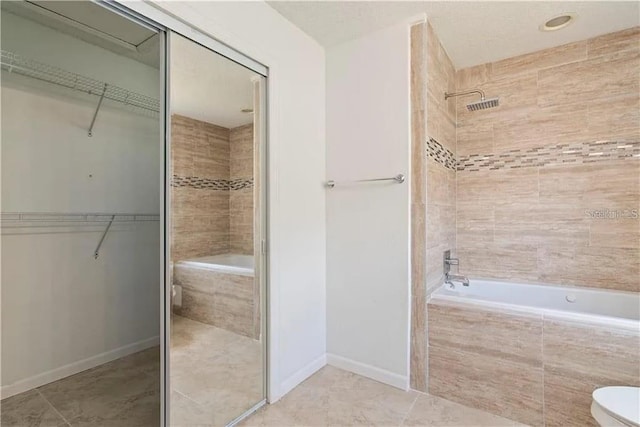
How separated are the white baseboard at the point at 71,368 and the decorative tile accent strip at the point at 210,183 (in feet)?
2.89

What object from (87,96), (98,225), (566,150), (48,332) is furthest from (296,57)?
(48,332)

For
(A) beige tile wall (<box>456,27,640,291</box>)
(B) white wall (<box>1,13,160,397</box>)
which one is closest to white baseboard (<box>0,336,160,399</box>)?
(B) white wall (<box>1,13,160,397</box>)

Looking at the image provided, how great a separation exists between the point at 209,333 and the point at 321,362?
1.02 m

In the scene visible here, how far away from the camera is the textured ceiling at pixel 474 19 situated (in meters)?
1.91

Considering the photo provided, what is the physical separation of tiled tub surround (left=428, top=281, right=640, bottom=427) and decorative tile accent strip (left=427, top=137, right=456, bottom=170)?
1.00 metres

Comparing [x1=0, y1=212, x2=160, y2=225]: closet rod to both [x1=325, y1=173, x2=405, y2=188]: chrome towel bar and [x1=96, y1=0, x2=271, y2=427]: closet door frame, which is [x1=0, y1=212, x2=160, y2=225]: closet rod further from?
[x1=325, y1=173, x2=405, y2=188]: chrome towel bar

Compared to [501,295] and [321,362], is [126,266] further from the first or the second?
[501,295]

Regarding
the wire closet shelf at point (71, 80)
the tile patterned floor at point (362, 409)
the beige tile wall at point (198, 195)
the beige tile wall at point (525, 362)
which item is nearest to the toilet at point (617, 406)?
the beige tile wall at point (525, 362)

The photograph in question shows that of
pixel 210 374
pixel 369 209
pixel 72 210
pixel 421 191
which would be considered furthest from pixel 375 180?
pixel 72 210

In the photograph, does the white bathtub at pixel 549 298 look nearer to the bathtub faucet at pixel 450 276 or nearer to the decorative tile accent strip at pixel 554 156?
the bathtub faucet at pixel 450 276

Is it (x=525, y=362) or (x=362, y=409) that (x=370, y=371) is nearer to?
(x=362, y=409)

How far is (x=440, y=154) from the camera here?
7.93 ft

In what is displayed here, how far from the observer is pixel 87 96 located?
7.09 ft

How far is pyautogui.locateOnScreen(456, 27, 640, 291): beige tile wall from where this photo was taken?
7.34 ft
